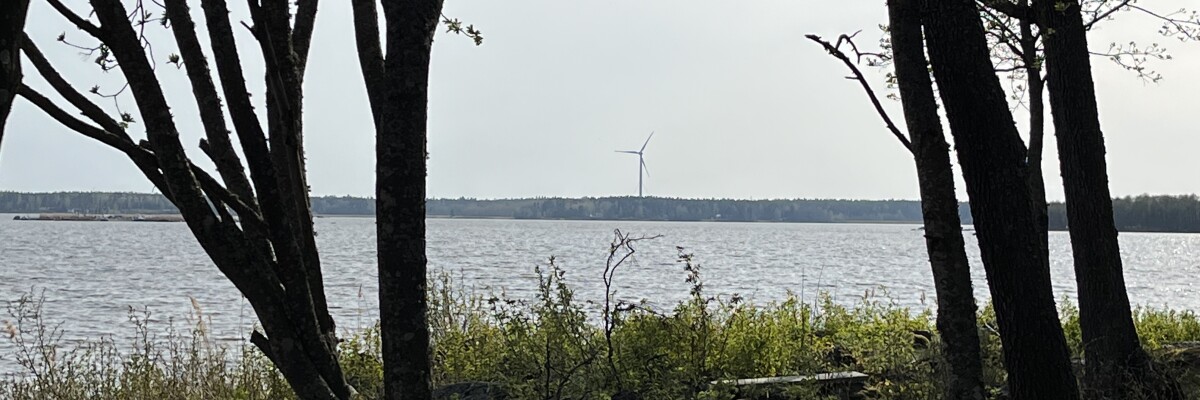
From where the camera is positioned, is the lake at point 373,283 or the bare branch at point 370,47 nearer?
the bare branch at point 370,47

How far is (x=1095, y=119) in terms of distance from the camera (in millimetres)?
7262

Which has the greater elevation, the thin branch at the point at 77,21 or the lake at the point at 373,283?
the thin branch at the point at 77,21

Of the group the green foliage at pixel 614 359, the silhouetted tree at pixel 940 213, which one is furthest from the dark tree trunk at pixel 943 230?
the green foliage at pixel 614 359

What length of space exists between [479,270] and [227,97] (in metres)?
24.1

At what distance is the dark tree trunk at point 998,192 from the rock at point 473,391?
104 inches

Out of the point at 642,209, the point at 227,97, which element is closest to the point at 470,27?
the point at 227,97

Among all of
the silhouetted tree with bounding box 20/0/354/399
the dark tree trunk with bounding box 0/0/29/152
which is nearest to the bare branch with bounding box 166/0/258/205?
the silhouetted tree with bounding box 20/0/354/399

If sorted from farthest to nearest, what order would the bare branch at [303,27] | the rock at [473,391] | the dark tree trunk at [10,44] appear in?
1. the rock at [473,391]
2. the bare branch at [303,27]
3. the dark tree trunk at [10,44]

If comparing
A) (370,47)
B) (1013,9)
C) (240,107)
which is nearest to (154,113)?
(240,107)

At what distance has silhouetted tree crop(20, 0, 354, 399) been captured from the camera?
334 cm

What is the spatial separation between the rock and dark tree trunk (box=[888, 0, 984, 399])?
241 cm

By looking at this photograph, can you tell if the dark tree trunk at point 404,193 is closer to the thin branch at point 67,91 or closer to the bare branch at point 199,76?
the bare branch at point 199,76

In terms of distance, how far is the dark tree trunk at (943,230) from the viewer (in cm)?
480

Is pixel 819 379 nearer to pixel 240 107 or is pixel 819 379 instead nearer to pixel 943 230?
pixel 943 230
